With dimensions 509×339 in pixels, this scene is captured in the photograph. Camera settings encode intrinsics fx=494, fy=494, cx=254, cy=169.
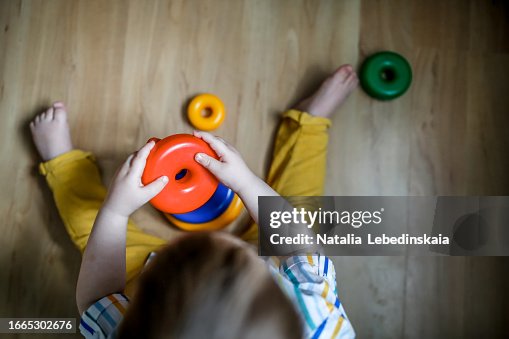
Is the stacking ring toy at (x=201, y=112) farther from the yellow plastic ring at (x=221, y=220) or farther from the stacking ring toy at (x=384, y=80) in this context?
the stacking ring toy at (x=384, y=80)

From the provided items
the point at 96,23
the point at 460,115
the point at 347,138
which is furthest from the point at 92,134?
the point at 460,115

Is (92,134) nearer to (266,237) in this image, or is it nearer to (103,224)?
(103,224)

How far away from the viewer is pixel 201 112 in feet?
3.19

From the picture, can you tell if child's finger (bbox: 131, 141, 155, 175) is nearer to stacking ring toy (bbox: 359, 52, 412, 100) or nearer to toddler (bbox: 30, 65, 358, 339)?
toddler (bbox: 30, 65, 358, 339)

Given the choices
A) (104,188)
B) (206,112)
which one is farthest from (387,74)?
(104,188)

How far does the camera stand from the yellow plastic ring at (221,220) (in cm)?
91

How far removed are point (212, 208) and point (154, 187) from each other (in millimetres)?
181

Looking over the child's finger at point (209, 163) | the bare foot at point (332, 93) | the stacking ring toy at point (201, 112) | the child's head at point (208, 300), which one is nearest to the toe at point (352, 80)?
the bare foot at point (332, 93)

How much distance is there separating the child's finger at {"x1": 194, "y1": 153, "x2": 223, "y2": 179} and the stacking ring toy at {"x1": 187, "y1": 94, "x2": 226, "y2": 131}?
8.4 inches

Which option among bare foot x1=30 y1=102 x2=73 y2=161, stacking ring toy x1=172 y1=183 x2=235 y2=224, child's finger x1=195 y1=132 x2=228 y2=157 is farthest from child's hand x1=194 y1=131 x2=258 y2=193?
bare foot x1=30 y1=102 x2=73 y2=161

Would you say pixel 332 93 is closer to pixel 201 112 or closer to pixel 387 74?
pixel 387 74

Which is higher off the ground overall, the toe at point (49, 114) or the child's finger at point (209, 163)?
the toe at point (49, 114)

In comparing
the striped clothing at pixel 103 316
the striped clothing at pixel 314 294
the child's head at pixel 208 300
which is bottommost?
the striped clothing at pixel 103 316

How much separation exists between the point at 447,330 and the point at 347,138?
0.42 m
